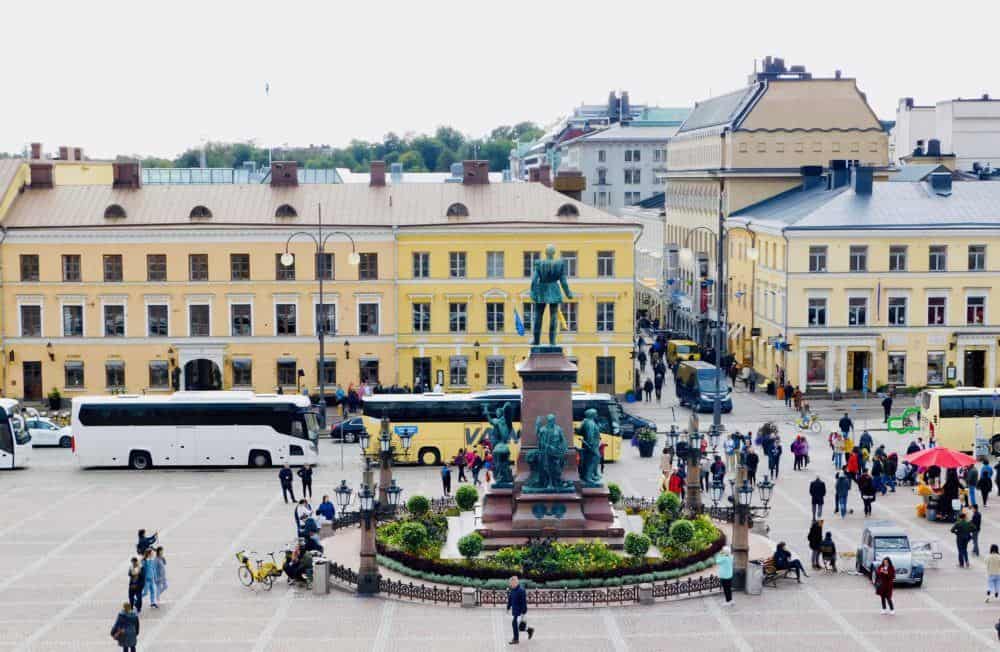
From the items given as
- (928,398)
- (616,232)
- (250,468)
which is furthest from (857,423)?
(250,468)

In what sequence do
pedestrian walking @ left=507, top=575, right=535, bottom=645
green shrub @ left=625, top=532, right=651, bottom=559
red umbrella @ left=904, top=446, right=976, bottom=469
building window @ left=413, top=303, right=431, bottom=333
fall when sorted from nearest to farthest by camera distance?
pedestrian walking @ left=507, top=575, right=535, bottom=645 → green shrub @ left=625, top=532, right=651, bottom=559 → red umbrella @ left=904, top=446, right=976, bottom=469 → building window @ left=413, top=303, right=431, bottom=333

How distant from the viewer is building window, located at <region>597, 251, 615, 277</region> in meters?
72.1

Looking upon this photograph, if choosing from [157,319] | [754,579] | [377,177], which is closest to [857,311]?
[377,177]

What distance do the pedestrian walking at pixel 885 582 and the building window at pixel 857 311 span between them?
42.3m

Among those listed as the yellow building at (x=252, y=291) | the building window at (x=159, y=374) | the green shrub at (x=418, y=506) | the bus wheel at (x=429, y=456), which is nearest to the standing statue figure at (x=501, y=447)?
the green shrub at (x=418, y=506)

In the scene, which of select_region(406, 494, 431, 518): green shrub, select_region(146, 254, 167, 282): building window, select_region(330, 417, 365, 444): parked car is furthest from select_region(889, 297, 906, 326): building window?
select_region(406, 494, 431, 518): green shrub

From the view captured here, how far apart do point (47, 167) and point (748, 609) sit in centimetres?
5115

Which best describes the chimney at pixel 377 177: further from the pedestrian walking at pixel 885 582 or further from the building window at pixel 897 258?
the pedestrian walking at pixel 885 582

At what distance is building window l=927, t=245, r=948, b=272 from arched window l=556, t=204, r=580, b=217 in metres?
16.9

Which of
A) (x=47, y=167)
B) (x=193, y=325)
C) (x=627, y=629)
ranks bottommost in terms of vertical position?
(x=627, y=629)

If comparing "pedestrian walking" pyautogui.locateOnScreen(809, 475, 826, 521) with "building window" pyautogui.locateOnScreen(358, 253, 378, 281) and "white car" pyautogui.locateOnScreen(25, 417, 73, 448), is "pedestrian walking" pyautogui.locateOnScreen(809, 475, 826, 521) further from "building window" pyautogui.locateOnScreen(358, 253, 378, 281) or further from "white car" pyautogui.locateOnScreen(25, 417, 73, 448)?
"building window" pyautogui.locateOnScreen(358, 253, 378, 281)

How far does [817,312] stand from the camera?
7381 centimetres

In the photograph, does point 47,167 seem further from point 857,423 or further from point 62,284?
point 857,423

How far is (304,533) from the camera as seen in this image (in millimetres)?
37531
